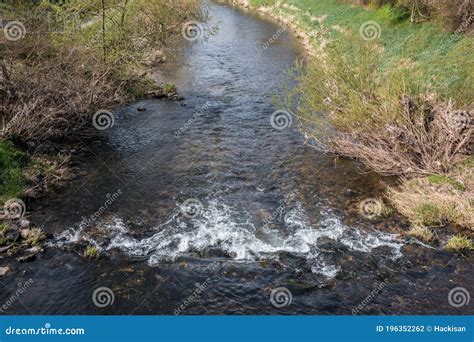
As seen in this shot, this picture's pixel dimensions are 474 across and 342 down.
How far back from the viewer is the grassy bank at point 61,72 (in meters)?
14.2

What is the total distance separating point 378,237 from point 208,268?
188 inches

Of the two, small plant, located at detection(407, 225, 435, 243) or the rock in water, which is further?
small plant, located at detection(407, 225, 435, 243)

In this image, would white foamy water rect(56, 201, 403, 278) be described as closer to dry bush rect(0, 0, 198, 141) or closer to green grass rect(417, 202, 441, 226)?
green grass rect(417, 202, 441, 226)

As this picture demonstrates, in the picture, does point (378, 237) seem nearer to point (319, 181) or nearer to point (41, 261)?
point (319, 181)

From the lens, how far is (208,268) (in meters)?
10.7

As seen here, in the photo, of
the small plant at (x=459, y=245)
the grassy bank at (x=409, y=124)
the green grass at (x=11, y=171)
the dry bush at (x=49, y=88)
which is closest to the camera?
the small plant at (x=459, y=245)

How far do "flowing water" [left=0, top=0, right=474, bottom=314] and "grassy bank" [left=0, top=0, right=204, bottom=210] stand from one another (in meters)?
1.17

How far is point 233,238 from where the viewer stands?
38.4 feet

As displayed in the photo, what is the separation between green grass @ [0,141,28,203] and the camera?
12703 mm

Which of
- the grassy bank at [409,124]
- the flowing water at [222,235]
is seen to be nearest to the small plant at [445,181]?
the grassy bank at [409,124]

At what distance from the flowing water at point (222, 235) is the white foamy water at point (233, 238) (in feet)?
0.15

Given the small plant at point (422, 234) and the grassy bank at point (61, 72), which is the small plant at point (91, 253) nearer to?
the grassy bank at point (61, 72)

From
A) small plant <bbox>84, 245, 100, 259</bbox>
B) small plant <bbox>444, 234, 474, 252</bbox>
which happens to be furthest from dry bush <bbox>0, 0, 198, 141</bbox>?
small plant <bbox>444, 234, 474, 252</bbox>

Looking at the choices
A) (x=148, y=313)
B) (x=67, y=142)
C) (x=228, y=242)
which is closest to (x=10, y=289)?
(x=148, y=313)
